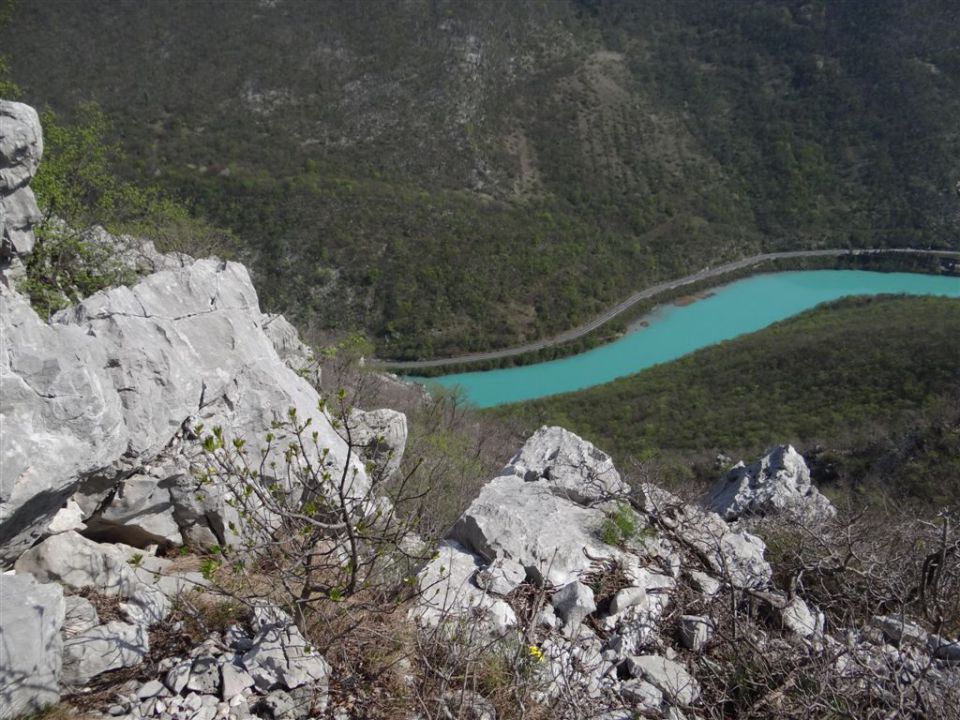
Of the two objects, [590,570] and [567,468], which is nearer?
[590,570]

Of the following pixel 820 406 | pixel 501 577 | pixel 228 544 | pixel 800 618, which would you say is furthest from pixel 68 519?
pixel 820 406

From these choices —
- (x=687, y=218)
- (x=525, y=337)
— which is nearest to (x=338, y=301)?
(x=525, y=337)

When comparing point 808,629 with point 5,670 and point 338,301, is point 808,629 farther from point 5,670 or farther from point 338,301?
point 338,301

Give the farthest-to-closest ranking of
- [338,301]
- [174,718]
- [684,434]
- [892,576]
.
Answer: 1. [338,301]
2. [684,434]
3. [892,576]
4. [174,718]

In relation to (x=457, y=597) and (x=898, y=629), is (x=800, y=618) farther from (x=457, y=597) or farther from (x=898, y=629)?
(x=457, y=597)

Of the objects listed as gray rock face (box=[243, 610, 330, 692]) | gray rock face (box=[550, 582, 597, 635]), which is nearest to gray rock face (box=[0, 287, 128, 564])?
gray rock face (box=[243, 610, 330, 692])

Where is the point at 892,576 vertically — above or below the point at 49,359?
below
